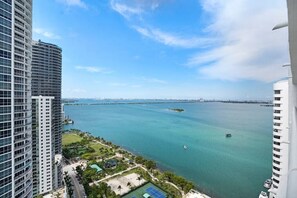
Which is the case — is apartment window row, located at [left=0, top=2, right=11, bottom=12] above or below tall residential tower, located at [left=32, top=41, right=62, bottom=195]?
above

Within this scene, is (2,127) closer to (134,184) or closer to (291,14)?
(291,14)

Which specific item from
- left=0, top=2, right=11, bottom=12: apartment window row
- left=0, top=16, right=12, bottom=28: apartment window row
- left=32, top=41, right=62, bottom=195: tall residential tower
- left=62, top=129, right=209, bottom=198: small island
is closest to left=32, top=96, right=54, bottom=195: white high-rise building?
left=32, top=41, right=62, bottom=195: tall residential tower

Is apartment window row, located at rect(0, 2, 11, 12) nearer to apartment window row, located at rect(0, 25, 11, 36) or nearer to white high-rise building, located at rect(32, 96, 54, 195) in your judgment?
apartment window row, located at rect(0, 25, 11, 36)

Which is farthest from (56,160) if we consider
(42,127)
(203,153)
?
(203,153)

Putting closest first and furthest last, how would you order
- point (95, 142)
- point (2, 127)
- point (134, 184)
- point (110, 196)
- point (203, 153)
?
point (2, 127) < point (110, 196) < point (134, 184) < point (203, 153) < point (95, 142)

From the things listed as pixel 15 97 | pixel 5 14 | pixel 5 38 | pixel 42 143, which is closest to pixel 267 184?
pixel 42 143

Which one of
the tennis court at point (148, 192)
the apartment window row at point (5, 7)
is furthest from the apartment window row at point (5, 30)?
the tennis court at point (148, 192)
